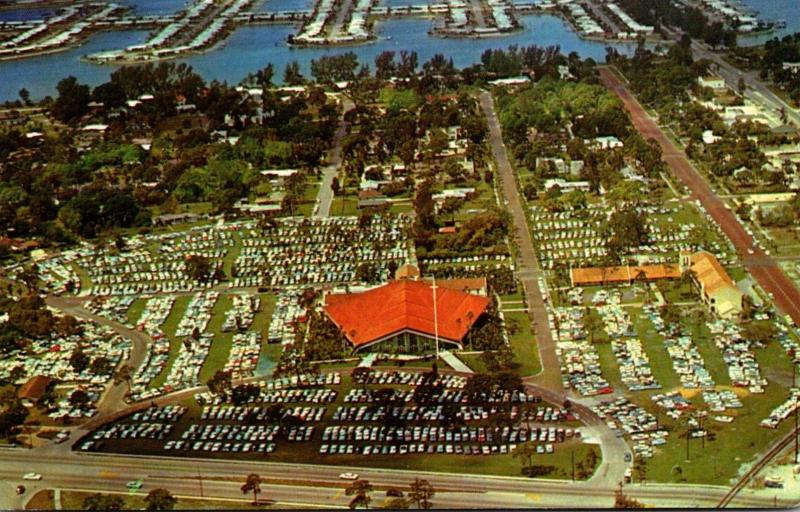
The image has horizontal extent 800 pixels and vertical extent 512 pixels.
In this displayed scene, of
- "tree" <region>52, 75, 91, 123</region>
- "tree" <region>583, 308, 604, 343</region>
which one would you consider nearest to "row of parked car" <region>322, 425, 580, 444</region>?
"tree" <region>583, 308, 604, 343</region>

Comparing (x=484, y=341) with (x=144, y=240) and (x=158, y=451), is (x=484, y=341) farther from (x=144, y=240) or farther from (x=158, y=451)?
(x=144, y=240)

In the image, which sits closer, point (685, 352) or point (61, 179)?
point (685, 352)

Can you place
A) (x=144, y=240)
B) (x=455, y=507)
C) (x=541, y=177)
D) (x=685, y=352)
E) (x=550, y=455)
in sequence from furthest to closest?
(x=541, y=177) → (x=144, y=240) → (x=685, y=352) → (x=550, y=455) → (x=455, y=507)

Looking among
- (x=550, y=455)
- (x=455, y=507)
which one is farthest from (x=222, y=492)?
(x=550, y=455)

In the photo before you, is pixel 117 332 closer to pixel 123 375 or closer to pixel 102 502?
pixel 123 375

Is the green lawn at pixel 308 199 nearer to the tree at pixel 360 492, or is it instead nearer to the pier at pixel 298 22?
the pier at pixel 298 22

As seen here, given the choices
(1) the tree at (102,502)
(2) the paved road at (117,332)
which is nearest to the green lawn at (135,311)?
(2) the paved road at (117,332)
